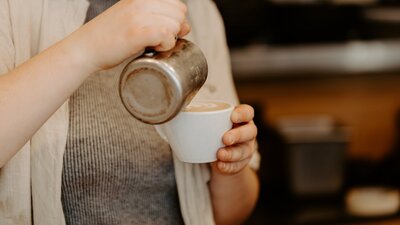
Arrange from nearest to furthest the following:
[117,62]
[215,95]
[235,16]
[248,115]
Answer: [117,62], [248,115], [215,95], [235,16]

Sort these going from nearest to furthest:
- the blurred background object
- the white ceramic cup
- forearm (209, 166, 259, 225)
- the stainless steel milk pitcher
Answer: the stainless steel milk pitcher, the white ceramic cup, forearm (209, 166, 259, 225), the blurred background object

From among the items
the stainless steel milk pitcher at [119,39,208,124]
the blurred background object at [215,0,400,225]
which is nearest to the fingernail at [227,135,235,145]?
the stainless steel milk pitcher at [119,39,208,124]

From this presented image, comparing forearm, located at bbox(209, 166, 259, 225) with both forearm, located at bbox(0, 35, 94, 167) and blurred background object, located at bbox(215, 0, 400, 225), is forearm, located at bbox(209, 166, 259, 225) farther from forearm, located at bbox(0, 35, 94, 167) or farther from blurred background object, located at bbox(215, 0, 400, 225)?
blurred background object, located at bbox(215, 0, 400, 225)

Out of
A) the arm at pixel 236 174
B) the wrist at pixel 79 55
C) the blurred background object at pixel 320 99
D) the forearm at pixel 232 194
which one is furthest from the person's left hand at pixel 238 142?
the blurred background object at pixel 320 99

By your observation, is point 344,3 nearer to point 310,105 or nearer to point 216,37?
point 310,105

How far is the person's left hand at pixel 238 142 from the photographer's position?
884 millimetres

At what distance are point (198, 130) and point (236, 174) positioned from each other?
0.76ft

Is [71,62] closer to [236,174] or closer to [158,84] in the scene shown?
[158,84]

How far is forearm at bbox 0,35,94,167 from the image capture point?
75 cm

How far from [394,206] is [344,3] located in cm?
78

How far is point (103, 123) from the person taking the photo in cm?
96

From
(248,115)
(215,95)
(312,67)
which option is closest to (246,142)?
(248,115)

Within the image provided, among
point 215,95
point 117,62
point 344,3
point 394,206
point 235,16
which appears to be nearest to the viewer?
point 117,62

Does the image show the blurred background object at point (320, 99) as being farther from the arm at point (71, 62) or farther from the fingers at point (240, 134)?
the arm at point (71, 62)
